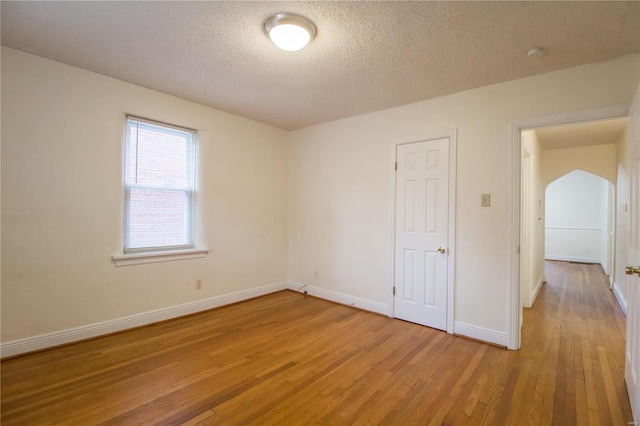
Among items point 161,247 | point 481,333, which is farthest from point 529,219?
point 161,247

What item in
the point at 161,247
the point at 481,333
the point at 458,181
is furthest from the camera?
the point at 161,247

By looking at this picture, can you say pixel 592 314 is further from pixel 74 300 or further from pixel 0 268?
pixel 0 268

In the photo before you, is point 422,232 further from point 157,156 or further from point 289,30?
point 157,156

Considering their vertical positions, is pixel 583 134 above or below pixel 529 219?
above

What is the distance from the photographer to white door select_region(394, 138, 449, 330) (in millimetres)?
3268

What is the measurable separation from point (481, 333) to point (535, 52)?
8.44ft

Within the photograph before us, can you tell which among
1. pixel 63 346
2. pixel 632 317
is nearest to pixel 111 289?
pixel 63 346

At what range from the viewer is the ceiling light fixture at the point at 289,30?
196 cm

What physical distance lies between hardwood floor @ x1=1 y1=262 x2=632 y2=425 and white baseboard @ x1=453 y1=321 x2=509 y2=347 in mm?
94

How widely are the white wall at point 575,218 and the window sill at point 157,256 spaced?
927 centimetres

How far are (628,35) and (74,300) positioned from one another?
5024mm

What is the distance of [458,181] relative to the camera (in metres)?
3.15

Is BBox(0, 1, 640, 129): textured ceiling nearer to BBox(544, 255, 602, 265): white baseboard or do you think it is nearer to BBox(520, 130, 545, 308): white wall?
BBox(520, 130, 545, 308): white wall

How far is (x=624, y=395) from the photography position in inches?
82.0
